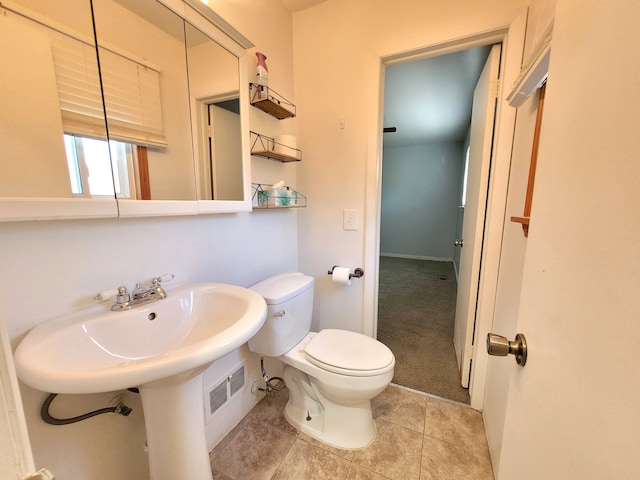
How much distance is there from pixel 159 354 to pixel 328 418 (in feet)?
3.11

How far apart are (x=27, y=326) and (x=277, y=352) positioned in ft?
2.97

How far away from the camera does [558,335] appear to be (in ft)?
1.30

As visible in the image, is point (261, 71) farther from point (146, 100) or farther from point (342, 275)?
point (342, 275)

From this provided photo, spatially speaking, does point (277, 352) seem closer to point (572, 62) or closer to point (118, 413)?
Result: point (118, 413)

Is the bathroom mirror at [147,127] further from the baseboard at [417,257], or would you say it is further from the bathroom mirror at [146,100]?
the baseboard at [417,257]

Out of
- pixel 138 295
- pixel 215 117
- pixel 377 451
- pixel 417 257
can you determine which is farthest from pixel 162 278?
pixel 417 257

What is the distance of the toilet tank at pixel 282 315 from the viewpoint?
1.24m

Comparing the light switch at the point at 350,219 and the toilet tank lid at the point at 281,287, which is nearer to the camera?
the toilet tank lid at the point at 281,287

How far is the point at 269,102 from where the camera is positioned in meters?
1.34

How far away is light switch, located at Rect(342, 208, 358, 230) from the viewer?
1.61 m

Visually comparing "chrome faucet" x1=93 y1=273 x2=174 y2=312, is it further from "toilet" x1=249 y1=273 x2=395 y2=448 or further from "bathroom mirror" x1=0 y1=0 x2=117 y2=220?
"toilet" x1=249 y1=273 x2=395 y2=448

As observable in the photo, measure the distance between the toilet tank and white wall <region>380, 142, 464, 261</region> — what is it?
3.83 metres

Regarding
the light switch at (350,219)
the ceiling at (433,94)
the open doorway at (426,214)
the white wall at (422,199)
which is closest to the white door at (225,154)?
the light switch at (350,219)

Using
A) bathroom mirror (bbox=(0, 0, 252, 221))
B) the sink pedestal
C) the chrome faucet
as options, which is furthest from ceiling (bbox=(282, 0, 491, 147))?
the sink pedestal
